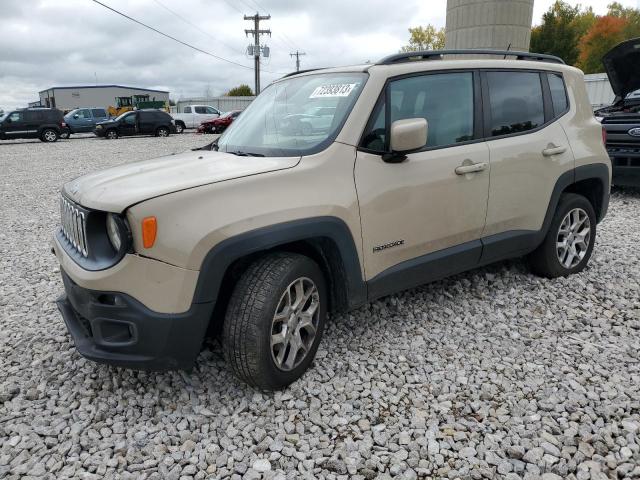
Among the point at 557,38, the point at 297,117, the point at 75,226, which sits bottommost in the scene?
the point at 75,226

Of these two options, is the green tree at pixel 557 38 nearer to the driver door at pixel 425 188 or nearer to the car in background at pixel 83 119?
the car in background at pixel 83 119

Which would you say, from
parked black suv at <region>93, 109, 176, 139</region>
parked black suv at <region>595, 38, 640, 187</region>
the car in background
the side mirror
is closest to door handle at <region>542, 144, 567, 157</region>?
the side mirror

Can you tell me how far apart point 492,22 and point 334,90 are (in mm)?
14665

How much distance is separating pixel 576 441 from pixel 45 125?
2521cm

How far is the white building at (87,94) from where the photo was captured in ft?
176

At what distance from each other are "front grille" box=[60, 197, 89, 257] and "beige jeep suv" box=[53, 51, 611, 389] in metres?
0.02

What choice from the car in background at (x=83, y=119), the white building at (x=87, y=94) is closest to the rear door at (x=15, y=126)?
the car in background at (x=83, y=119)

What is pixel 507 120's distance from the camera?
362 centimetres

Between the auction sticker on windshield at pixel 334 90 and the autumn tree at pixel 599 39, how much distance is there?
47825 millimetres

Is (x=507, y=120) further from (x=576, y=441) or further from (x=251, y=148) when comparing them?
(x=576, y=441)

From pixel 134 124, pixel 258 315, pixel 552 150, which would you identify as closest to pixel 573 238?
pixel 552 150

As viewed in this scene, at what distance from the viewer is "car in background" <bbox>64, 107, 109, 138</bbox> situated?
85.9 ft

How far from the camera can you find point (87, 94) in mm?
54188

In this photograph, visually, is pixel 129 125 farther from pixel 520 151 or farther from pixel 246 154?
Result: pixel 520 151
